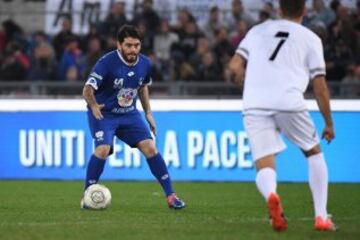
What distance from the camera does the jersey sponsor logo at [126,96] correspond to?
13.3m

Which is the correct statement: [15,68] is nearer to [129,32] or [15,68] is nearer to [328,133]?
[129,32]

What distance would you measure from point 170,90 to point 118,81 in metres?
6.29

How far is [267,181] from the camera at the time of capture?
32.6ft

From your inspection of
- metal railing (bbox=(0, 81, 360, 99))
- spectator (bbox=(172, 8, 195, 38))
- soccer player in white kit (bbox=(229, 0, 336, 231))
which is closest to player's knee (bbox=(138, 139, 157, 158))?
soccer player in white kit (bbox=(229, 0, 336, 231))

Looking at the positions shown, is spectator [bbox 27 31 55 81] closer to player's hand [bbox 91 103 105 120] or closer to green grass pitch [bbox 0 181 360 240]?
green grass pitch [bbox 0 181 360 240]

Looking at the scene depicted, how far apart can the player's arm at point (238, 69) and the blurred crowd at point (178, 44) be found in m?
10.5

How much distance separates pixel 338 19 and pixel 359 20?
48 cm

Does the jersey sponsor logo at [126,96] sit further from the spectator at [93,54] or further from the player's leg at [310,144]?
the spectator at [93,54]

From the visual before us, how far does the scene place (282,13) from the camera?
1010 centimetres

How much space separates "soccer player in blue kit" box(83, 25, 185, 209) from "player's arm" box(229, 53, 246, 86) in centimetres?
306

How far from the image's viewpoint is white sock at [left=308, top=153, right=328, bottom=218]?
10.2 metres

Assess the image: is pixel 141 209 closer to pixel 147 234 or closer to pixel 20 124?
pixel 147 234

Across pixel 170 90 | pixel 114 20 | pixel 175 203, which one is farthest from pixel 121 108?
pixel 114 20

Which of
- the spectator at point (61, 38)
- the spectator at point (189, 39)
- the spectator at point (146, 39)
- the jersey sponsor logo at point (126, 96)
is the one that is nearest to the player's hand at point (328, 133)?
the jersey sponsor logo at point (126, 96)
